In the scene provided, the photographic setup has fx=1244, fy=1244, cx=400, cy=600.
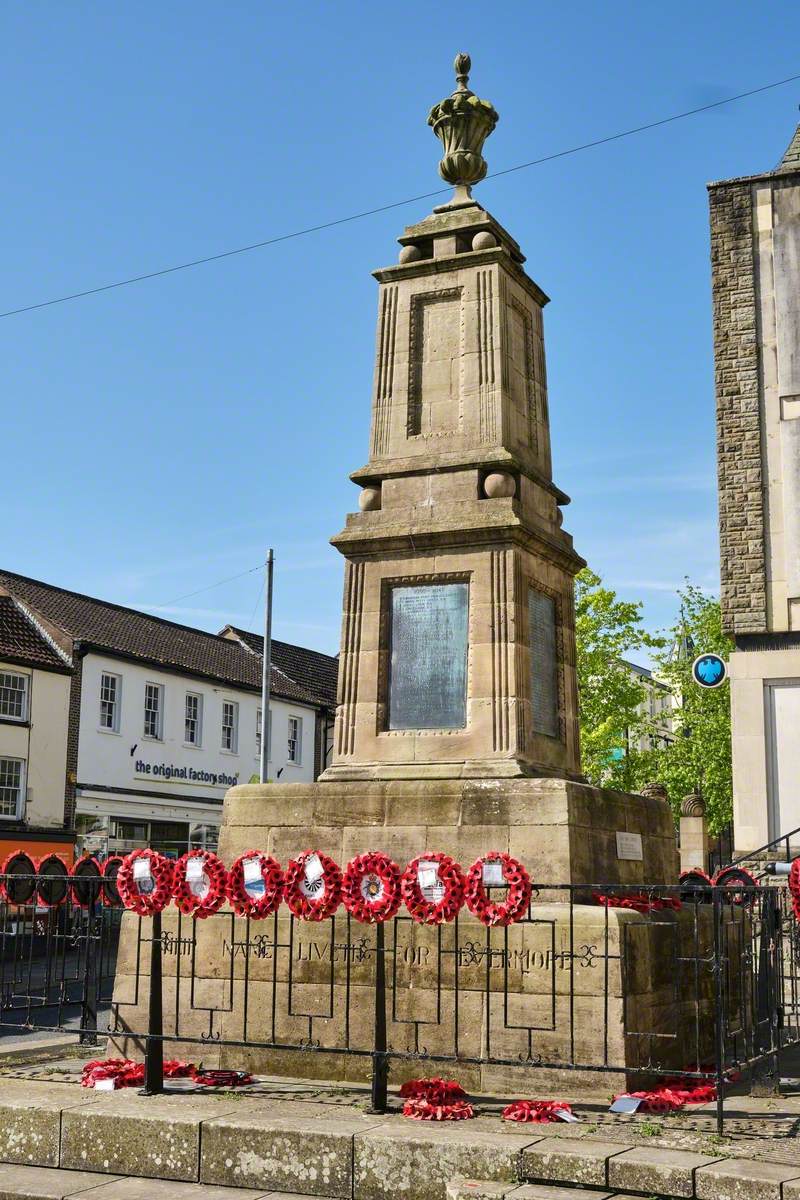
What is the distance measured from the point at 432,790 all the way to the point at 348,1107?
2667mm

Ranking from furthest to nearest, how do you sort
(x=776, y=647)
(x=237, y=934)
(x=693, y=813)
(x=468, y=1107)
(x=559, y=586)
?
(x=693, y=813) → (x=776, y=647) → (x=559, y=586) → (x=237, y=934) → (x=468, y=1107)

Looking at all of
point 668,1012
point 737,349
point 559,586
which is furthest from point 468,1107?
point 737,349

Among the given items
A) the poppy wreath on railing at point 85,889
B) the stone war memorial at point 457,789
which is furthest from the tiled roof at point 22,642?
the stone war memorial at point 457,789

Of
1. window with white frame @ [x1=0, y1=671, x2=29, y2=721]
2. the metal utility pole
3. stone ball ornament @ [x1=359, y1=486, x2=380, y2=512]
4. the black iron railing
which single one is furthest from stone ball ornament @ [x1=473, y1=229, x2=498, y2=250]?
window with white frame @ [x1=0, y1=671, x2=29, y2=721]

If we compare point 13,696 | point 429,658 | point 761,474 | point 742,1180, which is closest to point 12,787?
point 13,696

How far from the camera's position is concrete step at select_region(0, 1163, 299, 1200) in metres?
7.00

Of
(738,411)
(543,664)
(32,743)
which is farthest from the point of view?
(32,743)

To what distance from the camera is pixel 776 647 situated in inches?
837

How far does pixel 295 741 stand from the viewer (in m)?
46.2

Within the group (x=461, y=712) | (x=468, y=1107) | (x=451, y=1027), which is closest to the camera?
(x=468, y=1107)

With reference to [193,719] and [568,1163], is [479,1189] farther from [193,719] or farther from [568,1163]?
[193,719]

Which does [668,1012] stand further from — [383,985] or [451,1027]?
[383,985]

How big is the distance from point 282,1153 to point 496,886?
207 centimetres

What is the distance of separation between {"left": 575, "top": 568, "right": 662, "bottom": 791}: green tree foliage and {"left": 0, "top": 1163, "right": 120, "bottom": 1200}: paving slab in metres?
29.5
